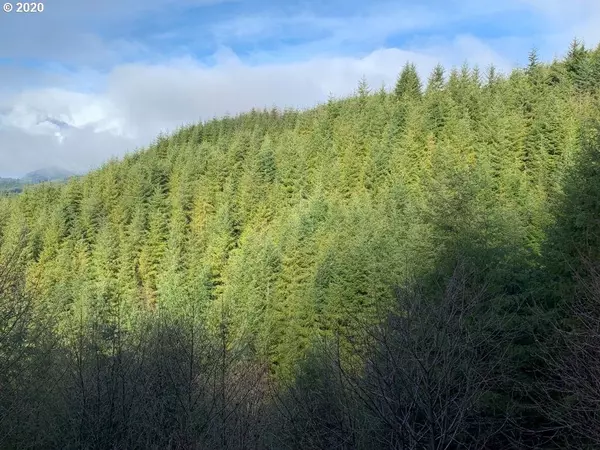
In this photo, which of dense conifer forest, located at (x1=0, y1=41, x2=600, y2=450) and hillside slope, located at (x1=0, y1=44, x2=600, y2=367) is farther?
hillside slope, located at (x1=0, y1=44, x2=600, y2=367)

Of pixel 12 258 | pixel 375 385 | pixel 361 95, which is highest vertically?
pixel 361 95

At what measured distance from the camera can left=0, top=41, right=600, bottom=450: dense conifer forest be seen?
28.3 ft

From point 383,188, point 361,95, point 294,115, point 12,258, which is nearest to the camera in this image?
point 12,258

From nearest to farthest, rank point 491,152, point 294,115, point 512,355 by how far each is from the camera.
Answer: point 512,355 < point 491,152 < point 294,115

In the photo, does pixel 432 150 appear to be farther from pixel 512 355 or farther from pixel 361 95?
pixel 512 355

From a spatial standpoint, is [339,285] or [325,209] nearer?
[339,285]

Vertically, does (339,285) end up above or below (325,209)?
below

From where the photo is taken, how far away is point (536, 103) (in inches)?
2010

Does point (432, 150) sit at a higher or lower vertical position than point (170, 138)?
lower

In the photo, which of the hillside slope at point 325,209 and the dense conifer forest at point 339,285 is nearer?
the dense conifer forest at point 339,285

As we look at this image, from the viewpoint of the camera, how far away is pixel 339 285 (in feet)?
93.7

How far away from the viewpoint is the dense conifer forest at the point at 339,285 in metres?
8.63

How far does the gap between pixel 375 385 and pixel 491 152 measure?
40148mm

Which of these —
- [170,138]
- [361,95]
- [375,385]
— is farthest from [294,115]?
[375,385]
